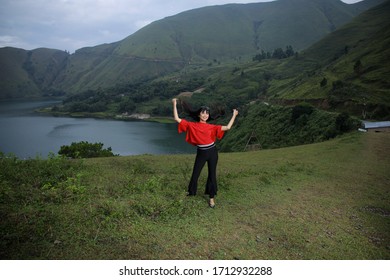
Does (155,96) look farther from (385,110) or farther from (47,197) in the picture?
(47,197)

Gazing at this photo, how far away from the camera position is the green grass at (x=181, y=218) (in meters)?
5.32

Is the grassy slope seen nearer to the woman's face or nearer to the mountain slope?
the mountain slope

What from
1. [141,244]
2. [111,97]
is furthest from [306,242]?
[111,97]

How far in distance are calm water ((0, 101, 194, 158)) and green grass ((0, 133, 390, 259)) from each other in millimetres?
67332

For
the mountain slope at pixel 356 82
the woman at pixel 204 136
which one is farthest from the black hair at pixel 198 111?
the mountain slope at pixel 356 82

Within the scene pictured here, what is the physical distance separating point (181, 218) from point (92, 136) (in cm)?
10096

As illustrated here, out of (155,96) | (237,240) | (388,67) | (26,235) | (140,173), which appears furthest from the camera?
(155,96)

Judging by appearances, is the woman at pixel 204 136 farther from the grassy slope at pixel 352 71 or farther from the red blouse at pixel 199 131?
the grassy slope at pixel 352 71

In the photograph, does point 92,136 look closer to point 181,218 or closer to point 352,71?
point 352,71

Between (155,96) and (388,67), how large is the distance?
128 m

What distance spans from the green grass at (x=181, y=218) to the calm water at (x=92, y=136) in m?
67.3

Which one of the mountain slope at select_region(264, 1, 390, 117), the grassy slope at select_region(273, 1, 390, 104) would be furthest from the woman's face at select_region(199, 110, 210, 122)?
the grassy slope at select_region(273, 1, 390, 104)

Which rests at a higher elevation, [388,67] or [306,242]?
[388,67]

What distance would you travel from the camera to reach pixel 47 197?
7332mm
